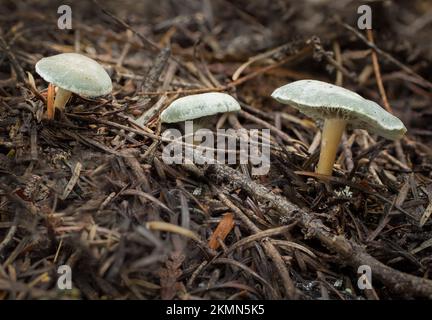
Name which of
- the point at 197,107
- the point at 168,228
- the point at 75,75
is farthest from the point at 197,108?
the point at 168,228

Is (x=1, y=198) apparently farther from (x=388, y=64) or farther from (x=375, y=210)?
(x=388, y=64)

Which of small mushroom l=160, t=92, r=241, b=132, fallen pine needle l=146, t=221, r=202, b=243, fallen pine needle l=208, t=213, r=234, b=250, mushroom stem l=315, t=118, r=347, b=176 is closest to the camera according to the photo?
fallen pine needle l=146, t=221, r=202, b=243

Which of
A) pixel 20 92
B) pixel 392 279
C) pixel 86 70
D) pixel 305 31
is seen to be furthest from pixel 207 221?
pixel 305 31

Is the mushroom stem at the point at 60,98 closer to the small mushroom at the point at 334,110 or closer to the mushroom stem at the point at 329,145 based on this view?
the small mushroom at the point at 334,110

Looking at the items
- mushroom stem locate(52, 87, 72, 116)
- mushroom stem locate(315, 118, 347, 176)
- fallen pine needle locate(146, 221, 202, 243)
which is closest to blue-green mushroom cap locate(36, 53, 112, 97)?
mushroom stem locate(52, 87, 72, 116)

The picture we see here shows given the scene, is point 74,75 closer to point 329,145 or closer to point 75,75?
point 75,75

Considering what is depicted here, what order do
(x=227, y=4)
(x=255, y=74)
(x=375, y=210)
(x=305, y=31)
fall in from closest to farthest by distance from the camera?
(x=375, y=210) < (x=255, y=74) < (x=305, y=31) < (x=227, y=4)

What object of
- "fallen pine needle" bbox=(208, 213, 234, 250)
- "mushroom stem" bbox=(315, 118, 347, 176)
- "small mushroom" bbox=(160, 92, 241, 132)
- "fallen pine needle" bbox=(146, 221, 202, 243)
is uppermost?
"small mushroom" bbox=(160, 92, 241, 132)

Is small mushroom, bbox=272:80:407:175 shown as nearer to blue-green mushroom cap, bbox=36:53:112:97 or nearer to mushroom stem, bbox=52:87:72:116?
blue-green mushroom cap, bbox=36:53:112:97
